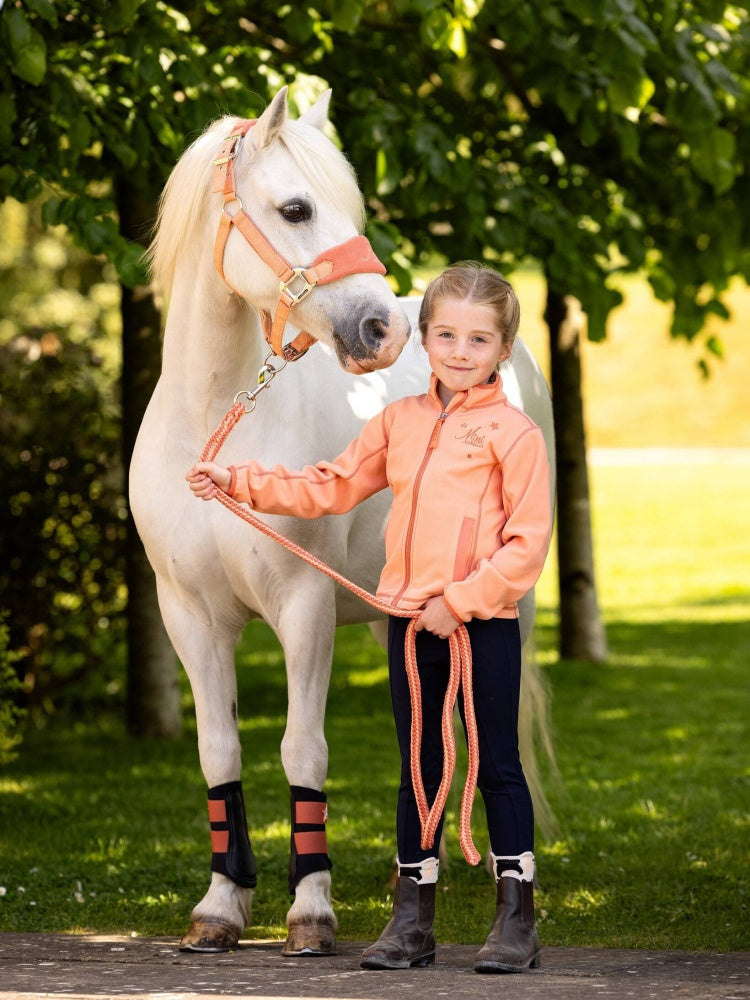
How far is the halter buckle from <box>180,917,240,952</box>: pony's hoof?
5.61 feet

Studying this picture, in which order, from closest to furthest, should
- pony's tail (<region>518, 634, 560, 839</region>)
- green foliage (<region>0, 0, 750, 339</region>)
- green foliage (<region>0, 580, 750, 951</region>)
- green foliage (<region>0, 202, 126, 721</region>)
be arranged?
1. green foliage (<region>0, 580, 750, 951</region>)
2. pony's tail (<region>518, 634, 560, 839</region>)
3. green foliage (<region>0, 0, 750, 339</region>)
4. green foliage (<region>0, 202, 126, 721</region>)

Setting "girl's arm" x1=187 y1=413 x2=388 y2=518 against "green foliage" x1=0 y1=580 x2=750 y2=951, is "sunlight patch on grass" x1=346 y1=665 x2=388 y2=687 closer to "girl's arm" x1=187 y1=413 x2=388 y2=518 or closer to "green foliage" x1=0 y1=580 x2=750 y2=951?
"green foliage" x1=0 y1=580 x2=750 y2=951

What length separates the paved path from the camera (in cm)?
293

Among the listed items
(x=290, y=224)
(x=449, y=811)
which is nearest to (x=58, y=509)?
(x=449, y=811)

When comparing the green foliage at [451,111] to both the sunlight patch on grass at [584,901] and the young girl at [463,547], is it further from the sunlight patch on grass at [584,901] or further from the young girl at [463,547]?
the sunlight patch on grass at [584,901]

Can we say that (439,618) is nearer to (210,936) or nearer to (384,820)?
(210,936)

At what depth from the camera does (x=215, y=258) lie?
11.6ft

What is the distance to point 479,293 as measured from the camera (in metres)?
3.40

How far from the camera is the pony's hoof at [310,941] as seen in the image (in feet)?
11.8

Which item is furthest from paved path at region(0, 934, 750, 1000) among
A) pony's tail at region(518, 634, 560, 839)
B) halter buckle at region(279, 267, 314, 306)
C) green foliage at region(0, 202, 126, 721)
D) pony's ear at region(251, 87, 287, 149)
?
green foliage at region(0, 202, 126, 721)

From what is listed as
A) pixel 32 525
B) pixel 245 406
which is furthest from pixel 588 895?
pixel 32 525

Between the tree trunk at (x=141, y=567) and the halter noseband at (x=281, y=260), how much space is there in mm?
3421

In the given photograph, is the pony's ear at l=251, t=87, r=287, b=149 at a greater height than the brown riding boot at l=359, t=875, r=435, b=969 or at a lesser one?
greater

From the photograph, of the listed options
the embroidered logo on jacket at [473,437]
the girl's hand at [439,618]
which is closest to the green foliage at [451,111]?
the embroidered logo on jacket at [473,437]
